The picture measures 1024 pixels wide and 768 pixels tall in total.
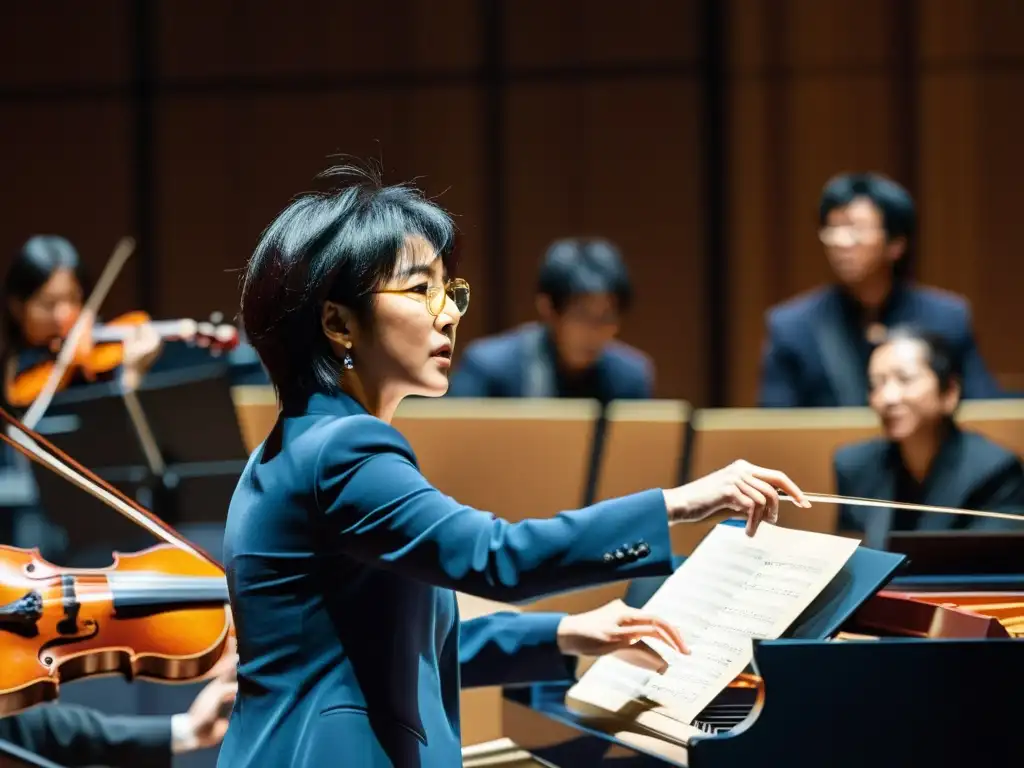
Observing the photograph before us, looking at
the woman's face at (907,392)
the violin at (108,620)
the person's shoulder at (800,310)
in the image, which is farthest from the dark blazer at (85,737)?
the person's shoulder at (800,310)

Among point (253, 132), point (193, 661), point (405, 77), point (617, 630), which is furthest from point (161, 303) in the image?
point (617, 630)

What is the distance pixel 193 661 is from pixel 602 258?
7.21 ft

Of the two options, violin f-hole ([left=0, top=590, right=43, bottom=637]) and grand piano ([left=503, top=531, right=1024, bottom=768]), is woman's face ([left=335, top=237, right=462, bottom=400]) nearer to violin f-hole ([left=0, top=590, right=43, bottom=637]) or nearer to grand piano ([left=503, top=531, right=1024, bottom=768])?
grand piano ([left=503, top=531, right=1024, bottom=768])

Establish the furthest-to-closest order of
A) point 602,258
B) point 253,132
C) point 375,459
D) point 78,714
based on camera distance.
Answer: point 253,132 → point 602,258 → point 78,714 → point 375,459

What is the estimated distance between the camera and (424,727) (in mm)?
1226

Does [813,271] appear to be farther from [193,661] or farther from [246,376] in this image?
[193,661]

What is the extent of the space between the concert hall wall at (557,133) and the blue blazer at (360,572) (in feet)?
13.4

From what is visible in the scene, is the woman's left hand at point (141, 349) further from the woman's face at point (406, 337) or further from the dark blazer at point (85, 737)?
the woman's face at point (406, 337)

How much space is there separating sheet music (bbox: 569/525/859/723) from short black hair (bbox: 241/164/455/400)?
448 mm

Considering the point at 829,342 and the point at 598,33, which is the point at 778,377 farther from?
the point at 598,33

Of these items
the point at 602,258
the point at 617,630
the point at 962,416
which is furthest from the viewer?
the point at 602,258

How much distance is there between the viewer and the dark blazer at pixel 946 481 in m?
2.51

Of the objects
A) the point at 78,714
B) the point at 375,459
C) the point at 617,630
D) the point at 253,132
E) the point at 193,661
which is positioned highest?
the point at 253,132

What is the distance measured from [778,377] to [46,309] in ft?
6.25
